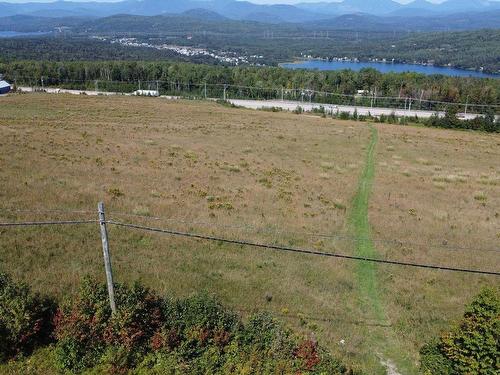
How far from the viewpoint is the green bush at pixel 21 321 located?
1009 centimetres

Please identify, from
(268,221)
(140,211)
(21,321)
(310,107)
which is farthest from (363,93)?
(21,321)

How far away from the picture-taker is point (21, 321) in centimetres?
1020

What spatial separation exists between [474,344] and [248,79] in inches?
4836

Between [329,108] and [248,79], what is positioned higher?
[248,79]

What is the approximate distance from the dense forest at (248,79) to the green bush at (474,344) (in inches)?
4325

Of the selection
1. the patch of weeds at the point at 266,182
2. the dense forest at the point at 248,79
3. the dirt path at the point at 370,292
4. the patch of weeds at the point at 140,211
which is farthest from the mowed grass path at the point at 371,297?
the dense forest at the point at 248,79

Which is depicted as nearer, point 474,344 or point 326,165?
point 474,344

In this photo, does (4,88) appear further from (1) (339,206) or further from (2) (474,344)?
(2) (474,344)

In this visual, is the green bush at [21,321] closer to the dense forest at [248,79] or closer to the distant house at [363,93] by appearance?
the dense forest at [248,79]

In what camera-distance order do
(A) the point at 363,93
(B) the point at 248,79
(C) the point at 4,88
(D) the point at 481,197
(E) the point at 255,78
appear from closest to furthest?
(D) the point at 481,197 < (C) the point at 4,88 < (A) the point at 363,93 < (B) the point at 248,79 < (E) the point at 255,78

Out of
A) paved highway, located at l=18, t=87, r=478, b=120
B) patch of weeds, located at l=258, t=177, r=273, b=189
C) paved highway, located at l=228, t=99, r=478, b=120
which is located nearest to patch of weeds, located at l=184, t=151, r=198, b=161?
patch of weeds, located at l=258, t=177, r=273, b=189

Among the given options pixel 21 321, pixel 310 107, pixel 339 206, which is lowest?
pixel 310 107

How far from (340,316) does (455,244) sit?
31.5 ft

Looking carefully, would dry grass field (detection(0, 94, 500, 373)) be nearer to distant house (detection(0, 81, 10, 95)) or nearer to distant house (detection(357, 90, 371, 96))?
distant house (detection(0, 81, 10, 95))
